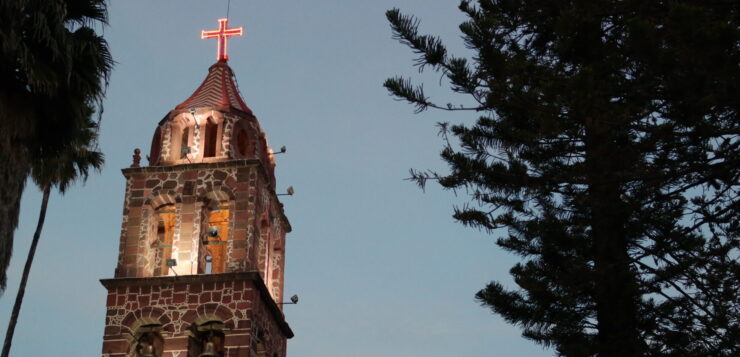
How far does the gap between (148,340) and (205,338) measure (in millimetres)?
1150

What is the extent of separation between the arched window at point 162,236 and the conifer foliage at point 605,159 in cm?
1215

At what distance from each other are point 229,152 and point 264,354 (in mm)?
4578

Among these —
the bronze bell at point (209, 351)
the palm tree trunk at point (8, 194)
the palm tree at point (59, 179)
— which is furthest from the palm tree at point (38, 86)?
the bronze bell at point (209, 351)

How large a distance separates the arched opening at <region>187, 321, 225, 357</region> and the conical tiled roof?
18.2ft

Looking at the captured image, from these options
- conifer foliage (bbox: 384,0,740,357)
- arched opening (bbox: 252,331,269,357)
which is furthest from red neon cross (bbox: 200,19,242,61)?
conifer foliage (bbox: 384,0,740,357)

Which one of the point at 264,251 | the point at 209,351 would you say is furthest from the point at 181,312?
the point at 264,251

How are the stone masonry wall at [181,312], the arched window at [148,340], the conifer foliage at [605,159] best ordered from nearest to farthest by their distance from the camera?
the conifer foliage at [605,159] < the stone masonry wall at [181,312] < the arched window at [148,340]

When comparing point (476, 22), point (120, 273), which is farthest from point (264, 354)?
point (476, 22)

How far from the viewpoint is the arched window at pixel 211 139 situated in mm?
27359

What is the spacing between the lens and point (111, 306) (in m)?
25.0

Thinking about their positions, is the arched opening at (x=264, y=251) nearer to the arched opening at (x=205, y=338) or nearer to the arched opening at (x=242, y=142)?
the arched opening at (x=242, y=142)

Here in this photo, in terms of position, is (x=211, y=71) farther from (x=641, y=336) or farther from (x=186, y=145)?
(x=641, y=336)

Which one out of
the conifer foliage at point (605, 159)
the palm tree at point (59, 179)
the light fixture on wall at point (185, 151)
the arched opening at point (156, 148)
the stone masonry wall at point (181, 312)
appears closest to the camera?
the conifer foliage at point (605, 159)

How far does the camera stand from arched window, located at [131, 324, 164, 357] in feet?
80.0
